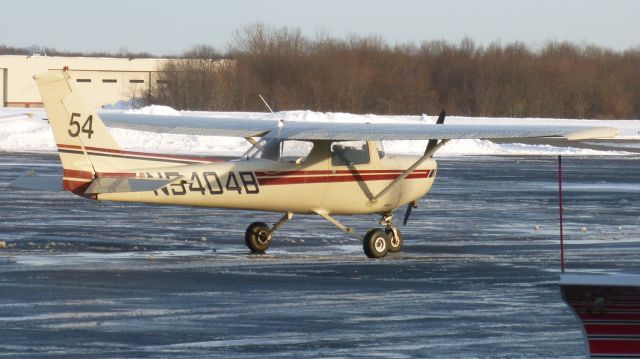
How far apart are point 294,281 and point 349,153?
320 centimetres

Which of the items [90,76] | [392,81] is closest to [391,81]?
[392,81]

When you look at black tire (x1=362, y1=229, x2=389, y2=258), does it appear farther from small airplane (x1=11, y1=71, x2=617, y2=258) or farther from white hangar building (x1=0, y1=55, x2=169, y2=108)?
white hangar building (x1=0, y1=55, x2=169, y2=108)

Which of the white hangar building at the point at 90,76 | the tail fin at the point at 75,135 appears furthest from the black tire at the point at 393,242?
the white hangar building at the point at 90,76

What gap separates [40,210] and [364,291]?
10.2 metres

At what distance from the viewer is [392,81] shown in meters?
79.1

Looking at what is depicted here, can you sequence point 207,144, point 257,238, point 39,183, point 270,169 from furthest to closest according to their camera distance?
point 207,144 → point 257,238 → point 270,169 → point 39,183

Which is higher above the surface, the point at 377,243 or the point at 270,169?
the point at 270,169

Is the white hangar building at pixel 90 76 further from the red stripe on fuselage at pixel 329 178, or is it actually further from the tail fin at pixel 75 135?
the tail fin at pixel 75 135

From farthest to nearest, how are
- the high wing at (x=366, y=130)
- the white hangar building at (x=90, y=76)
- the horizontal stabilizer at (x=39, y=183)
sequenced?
the white hangar building at (x=90, y=76) → the horizontal stabilizer at (x=39, y=183) → the high wing at (x=366, y=130)

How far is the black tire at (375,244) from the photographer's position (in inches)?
601

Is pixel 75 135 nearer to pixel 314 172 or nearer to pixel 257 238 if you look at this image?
pixel 257 238

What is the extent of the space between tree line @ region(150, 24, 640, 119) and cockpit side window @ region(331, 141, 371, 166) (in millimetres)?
56235

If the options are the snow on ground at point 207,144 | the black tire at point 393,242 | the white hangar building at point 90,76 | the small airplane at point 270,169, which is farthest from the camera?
the white hangar building at point 90,76

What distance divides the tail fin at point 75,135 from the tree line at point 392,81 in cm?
5798
